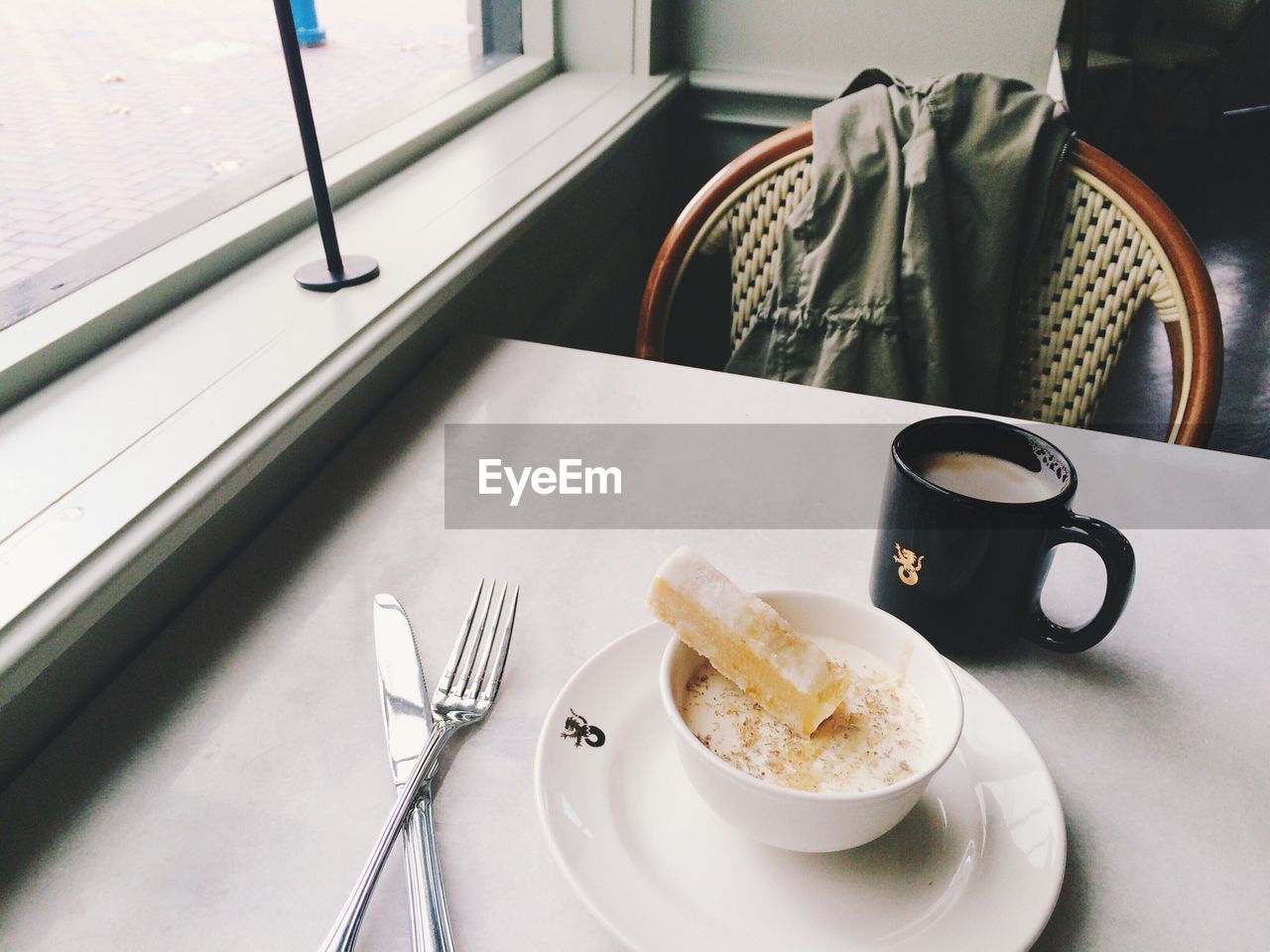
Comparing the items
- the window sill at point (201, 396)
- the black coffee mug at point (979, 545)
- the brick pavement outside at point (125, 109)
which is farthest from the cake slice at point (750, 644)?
the brick pavement outside at point (125, 109)

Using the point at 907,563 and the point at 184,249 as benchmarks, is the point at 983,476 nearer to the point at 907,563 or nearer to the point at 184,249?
the point at 907,563

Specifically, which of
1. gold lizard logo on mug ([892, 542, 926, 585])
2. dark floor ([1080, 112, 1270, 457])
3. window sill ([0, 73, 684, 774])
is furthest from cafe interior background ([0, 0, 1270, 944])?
gold lizard logo on mug ([892, 542, 926, 585])

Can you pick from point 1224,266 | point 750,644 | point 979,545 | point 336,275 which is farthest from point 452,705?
point 1224,266

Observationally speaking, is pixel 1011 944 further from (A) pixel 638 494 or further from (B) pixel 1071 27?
(B) pixel 1071 27

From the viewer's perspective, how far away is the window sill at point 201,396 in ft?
1.43

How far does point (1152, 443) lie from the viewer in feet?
2.16

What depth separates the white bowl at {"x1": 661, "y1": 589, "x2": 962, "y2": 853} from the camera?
32 cm

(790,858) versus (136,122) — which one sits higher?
(136,122)

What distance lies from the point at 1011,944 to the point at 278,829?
299 millimetres

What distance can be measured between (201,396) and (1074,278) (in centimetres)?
79

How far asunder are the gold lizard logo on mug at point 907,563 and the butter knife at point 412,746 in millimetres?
252

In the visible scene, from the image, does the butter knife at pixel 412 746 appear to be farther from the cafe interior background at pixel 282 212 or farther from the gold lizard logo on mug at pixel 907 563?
the gold lizard logo on mug at pixel 907 563

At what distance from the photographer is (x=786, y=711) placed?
363 millimetres

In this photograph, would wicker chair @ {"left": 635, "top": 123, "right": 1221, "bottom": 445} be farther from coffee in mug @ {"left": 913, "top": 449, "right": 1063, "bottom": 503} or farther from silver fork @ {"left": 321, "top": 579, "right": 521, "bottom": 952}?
silver fork @ {"left": 321, "top": 579, "right": 521, "bottom": 952}
